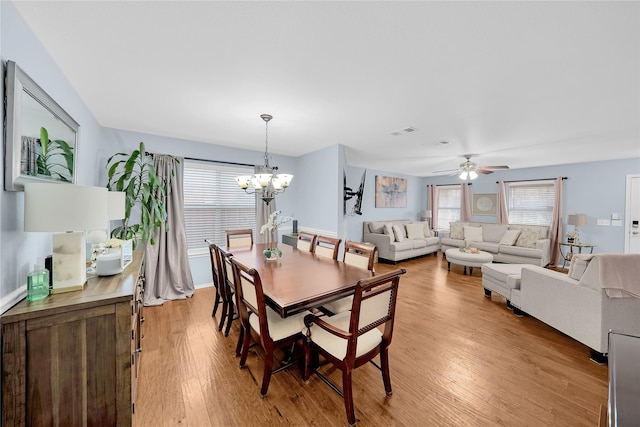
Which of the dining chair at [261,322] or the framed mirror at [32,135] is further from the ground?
the framed mirror at [32,135]

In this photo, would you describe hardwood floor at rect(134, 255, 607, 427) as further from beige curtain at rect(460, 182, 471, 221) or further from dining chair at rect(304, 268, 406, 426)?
beige curtain at rect(460, 182, 471, 221)

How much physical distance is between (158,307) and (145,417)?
1945 millimetres

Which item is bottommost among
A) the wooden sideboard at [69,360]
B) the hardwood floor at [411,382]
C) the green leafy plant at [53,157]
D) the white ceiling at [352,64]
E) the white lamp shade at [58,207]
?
the hardwood floor at [411,382]

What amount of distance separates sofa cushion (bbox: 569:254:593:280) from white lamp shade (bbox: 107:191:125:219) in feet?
13.7

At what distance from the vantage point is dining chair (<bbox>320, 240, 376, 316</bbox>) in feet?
7.50

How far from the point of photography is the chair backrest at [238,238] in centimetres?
346

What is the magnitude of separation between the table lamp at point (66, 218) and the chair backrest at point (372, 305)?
141cm

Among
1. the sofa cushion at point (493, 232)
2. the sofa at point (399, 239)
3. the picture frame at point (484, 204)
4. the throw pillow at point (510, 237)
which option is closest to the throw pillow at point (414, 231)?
the sofa at point (399, 239)

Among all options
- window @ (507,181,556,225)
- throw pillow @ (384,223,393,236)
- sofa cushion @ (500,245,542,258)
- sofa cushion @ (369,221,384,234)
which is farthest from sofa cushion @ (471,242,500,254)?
sofa cushion @ (369,221,384,234)

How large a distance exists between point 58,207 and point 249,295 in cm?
117

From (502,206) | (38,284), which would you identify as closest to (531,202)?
(502,206)

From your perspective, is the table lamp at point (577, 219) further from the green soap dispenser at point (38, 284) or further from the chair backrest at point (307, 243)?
the green soap dispenser at point (38, 284)

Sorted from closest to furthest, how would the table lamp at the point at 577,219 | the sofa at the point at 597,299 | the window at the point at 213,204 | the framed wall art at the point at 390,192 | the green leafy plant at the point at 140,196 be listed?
the sofa at the point at 597,299, the green leafy plant at the point at 140,196, the window at the point at 213,204, the table lamp at the point at 577,219, the framed wall art at the point at 390,192

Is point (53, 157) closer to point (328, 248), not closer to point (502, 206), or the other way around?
point (328, 248)
